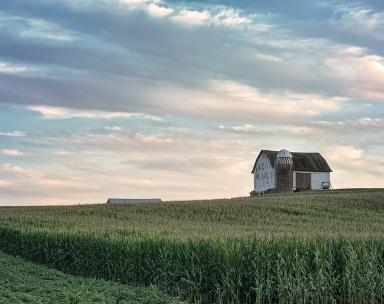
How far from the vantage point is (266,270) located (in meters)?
15.6

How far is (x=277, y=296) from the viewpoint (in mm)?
15383

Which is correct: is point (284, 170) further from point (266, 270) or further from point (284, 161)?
point (266, 270)

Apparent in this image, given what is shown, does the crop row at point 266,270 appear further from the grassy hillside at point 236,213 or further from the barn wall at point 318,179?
the barn wall at point 318,179

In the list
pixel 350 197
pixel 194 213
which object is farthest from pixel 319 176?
pixel 194 213

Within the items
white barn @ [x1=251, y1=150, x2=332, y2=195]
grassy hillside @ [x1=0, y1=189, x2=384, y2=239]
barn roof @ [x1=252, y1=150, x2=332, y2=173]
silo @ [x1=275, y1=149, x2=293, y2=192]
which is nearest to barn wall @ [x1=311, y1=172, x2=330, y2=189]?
white barn @ [x1=251, y1=150, x2=332, y2=195]

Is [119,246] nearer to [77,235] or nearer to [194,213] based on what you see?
[77,235]

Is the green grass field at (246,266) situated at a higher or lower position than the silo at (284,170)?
lower

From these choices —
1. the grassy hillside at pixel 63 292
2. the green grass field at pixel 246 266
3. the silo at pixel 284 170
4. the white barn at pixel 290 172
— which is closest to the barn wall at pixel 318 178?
the white barn at pixel 290 172

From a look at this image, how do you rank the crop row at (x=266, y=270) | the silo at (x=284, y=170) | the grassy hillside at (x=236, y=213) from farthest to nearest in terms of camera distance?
the silo at (x=284, y=170), the grassy hillside at (x=236, y=213), the crop row at (x=266, y=270)

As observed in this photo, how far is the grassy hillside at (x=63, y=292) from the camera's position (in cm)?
1345

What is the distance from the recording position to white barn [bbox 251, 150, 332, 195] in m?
81.1

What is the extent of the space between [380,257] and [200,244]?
4.60 meters

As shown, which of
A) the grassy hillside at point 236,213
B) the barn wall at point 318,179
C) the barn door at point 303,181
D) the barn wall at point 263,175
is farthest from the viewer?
the barn wall at point 318,179

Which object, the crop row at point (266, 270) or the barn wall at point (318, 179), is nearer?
the crop row at point (266, 270)
